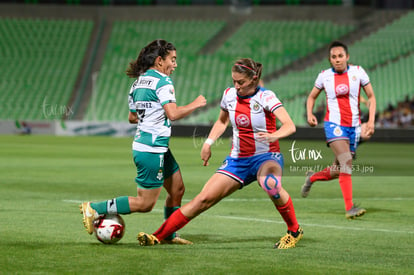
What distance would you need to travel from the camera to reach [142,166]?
7672 mm

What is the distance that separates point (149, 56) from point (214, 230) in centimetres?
227

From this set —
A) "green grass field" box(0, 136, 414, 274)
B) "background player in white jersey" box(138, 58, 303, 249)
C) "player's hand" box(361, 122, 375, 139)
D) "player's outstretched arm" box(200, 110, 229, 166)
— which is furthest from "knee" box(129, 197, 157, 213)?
"player's hand" box(361, 122, 375, 139)

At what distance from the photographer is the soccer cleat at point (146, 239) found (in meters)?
7.54

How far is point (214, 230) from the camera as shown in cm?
901

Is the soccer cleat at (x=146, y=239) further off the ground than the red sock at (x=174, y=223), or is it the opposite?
the red sock at (x=174, y=223)

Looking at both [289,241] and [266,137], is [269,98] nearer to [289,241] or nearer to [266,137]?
[266,137]

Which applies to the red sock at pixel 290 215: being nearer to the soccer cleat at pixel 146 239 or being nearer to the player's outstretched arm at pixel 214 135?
the player's outstretched arm at pixel 214 135

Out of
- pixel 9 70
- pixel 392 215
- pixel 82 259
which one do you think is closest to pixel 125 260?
pixel 82 259

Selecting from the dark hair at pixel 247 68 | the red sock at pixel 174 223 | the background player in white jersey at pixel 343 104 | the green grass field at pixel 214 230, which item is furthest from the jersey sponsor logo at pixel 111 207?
the background player in white jersey at pixel 343 104

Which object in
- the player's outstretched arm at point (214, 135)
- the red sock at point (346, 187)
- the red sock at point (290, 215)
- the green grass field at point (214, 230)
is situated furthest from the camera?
the red sock at point (346, 187)

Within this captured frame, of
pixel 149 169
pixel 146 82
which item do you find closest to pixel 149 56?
pixel 146 82

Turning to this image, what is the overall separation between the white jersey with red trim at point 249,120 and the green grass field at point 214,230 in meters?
0.94

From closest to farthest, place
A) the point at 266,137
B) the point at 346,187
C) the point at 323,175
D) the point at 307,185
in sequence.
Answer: the point at 266,137 < the point at 346,187 < the point at 323,175 < the point at 307,185

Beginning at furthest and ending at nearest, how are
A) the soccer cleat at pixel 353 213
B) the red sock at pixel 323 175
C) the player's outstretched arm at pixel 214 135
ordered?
the red sock at pixel 323 175 → the soccer cleat at pixel 353 213 → the player's outstretched arm at pixel 214 135
